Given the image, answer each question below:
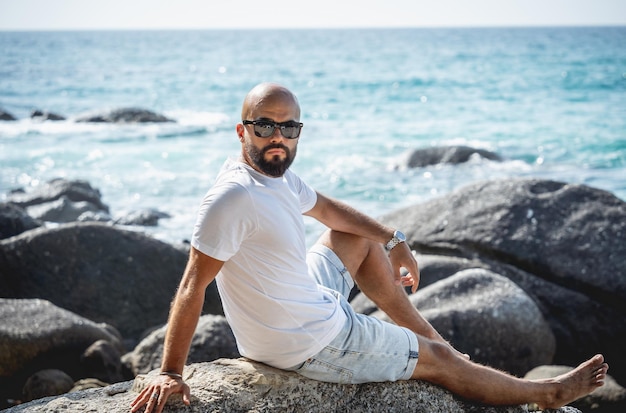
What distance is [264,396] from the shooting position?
390cm

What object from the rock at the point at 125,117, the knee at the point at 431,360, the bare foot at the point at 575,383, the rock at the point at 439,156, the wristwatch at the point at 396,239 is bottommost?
the rock at the point at 125,117

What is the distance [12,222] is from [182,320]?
315 inches

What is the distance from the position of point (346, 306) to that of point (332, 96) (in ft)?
106

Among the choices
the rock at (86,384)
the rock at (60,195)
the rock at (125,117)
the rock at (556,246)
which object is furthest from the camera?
the rock at (125,117)

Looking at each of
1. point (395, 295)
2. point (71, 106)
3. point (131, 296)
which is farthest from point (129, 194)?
point (71, 106)

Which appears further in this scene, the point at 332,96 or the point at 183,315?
the point at 332,96

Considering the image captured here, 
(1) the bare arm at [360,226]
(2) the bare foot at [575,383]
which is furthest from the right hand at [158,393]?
(2) the bare foot at [575,383]

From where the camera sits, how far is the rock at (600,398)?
6.66 meters

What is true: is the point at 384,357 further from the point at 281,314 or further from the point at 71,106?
the point at 71,106

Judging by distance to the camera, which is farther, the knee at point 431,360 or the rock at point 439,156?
the rock at point 439,156

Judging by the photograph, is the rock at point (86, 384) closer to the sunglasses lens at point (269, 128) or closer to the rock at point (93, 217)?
the sunglasses lens at point (269, 128)

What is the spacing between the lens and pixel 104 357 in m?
6.66

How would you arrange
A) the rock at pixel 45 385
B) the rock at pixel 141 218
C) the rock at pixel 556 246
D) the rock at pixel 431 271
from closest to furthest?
the rock at pixel 45 385 < the rock at pixel 431 271 < the rock at pixel 556 246 < the rock at pixel 141 218

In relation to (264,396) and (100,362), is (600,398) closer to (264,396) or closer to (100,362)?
(264,396)
